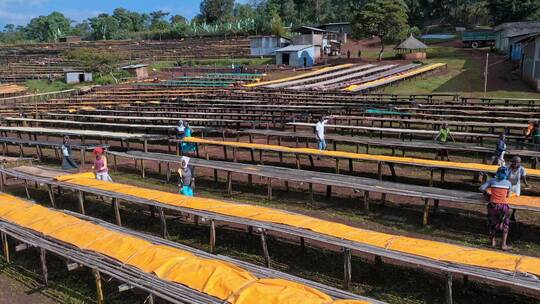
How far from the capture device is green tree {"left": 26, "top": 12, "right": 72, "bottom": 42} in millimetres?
144387

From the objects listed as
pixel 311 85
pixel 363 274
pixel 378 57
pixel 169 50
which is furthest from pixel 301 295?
pixel 169 50

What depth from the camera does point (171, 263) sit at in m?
7.12

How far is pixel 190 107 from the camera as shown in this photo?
30.6m

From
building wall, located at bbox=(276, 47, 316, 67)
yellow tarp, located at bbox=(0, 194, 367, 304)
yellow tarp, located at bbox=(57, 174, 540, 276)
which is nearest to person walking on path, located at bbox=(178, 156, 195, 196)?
yellow tarp, located at bbox=(57, 174, 540, 276)

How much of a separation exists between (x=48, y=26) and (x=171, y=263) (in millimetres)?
162647

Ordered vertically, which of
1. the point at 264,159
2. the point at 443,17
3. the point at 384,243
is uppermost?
the point at 443,17

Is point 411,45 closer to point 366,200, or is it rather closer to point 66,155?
point 66,155

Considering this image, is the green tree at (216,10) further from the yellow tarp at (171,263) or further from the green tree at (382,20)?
the yellow tarp at (171,263)

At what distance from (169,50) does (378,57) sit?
127 ft

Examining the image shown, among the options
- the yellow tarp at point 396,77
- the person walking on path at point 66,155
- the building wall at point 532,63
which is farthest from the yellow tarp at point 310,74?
the person walking on path at point 66,155

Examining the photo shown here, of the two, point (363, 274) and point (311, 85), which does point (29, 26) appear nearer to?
→ point (311, 85)

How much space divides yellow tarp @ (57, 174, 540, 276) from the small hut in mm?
47127

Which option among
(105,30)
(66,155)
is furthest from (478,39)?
(105,30)

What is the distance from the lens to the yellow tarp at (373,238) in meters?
6.97
